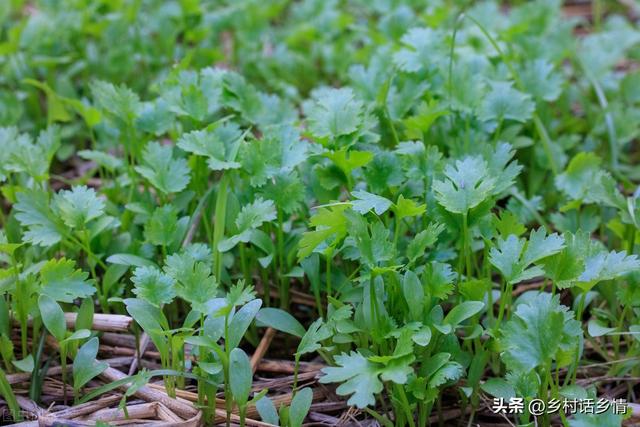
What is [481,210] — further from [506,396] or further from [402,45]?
[402,45]

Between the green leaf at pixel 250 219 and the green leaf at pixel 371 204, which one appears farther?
the green leaf at pixel 250 219

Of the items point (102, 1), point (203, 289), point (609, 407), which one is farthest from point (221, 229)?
point (102, 1)

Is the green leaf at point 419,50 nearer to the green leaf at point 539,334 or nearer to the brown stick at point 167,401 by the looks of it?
the green leaf at point 539,334

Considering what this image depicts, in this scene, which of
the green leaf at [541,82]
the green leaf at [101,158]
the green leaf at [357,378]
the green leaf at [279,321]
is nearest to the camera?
the green leaf at [357,378]

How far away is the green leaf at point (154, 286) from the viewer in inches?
48.2

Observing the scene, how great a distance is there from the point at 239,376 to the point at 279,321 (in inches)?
6.4

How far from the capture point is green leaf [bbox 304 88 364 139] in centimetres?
141

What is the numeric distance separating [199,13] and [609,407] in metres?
1.47

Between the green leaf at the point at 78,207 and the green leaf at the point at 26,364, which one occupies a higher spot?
the green leaf at the point at 78,207

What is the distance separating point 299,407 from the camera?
3.88 ft

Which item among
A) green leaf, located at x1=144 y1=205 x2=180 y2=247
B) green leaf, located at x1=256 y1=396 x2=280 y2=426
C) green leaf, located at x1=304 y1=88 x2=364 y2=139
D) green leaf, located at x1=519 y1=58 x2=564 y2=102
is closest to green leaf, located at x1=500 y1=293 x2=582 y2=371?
green leaf, located at x1=256 y1=396 x2=280 y2=426

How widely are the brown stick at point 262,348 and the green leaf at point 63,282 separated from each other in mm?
311

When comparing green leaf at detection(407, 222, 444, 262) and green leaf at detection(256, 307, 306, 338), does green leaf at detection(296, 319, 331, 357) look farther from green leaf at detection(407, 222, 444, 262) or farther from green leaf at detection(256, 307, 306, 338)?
green leaf at detection(407, 222, 444, 262)

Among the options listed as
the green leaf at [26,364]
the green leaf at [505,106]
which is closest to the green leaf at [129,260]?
the green leaf at [26,364]
